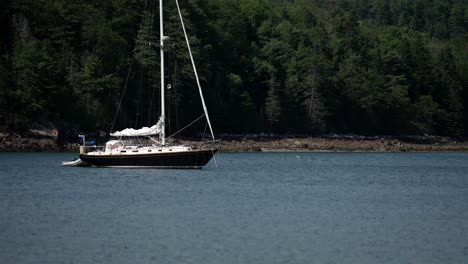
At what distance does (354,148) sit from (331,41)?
130 ft

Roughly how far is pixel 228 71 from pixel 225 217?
90.9m

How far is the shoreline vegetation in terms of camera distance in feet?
301

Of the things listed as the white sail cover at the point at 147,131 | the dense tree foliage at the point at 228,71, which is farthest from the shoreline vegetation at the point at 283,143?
the white sail cover at the point at 147,131

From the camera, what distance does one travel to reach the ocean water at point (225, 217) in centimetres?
3028

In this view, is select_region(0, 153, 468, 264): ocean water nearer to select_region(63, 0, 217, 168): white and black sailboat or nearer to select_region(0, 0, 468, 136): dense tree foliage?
select_region(63, 0, 217, 168): white and black sailboat

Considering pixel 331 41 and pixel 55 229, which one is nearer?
pixel 55 229

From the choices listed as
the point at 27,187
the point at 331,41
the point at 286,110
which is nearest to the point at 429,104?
the point at 331,41

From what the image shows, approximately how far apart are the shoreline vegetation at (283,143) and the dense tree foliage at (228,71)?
222cm

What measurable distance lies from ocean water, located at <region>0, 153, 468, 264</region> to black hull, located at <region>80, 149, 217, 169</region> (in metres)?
0.53

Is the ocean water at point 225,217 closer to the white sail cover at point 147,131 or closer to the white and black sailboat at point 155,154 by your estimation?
the white and black sailboat at point 155,154

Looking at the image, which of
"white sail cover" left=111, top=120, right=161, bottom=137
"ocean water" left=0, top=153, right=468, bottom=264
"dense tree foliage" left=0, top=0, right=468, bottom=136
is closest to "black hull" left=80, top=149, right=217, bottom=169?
"ocean water" left=0, top=153, right=468, bottom=264

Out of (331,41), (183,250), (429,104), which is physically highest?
(331,41)

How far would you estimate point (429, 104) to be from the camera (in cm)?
14750

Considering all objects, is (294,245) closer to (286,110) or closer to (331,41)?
(286,110)
